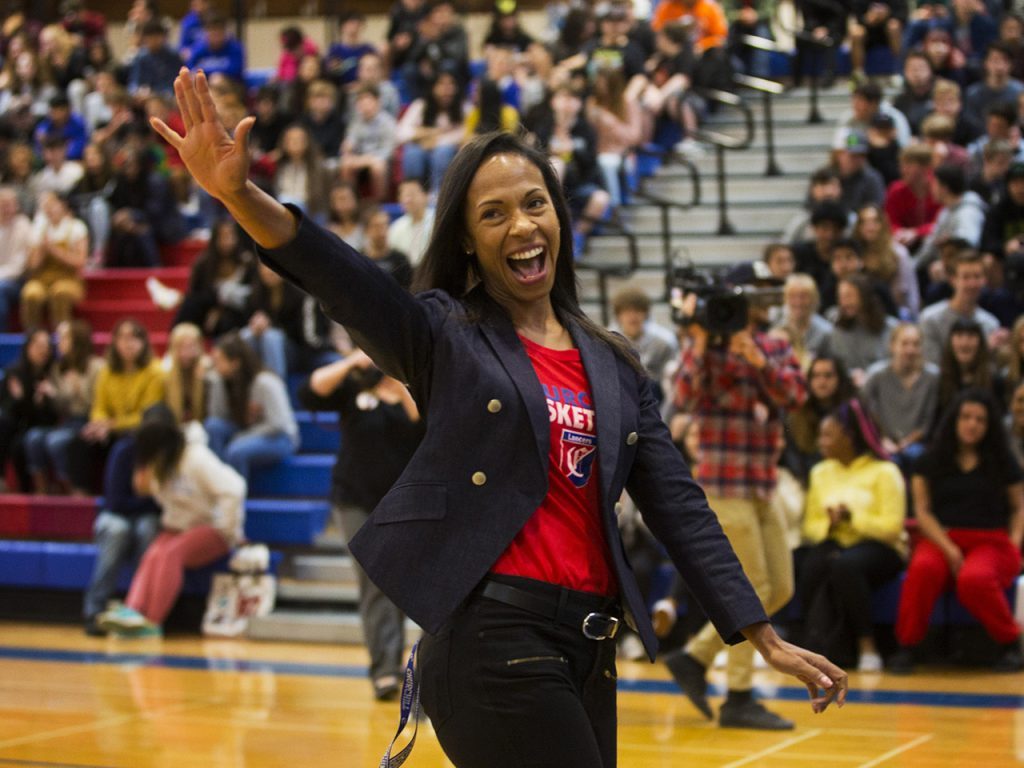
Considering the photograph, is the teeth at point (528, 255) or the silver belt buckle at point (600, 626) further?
the teeth at point (528, 255)

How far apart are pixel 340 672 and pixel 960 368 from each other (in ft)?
12.4

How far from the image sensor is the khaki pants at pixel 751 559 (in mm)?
6387

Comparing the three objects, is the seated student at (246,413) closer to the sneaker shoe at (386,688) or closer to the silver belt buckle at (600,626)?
the sneaker shoe at (386,688)

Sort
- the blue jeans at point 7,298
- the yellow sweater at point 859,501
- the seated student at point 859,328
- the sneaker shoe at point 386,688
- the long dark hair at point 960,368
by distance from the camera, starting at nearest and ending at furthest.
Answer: the sneaker shoe at point 386,688 → the yellow sweater at point 859,501 → the long dark hair at point 960,368 → the seated student at point 859,328 → the blue jeans at point 7,298

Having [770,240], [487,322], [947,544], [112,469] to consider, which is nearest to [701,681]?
[947,544]

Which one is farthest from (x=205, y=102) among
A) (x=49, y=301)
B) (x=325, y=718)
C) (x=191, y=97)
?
(x=49, y=301)

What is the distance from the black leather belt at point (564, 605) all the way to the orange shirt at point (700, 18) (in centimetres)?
1145

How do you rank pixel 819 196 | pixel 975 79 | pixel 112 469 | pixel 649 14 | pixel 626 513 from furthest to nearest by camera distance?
1. pixel 649 14
2. pixel 975 79
3. pixel 819 196
4. pixel 112 469
5. pixel 626 513

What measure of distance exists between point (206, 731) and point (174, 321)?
18.1ft

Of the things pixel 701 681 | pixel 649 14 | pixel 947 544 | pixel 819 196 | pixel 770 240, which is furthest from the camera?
pixel 649 14

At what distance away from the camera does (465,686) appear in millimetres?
2832

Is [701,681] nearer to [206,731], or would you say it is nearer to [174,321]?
[206,731]

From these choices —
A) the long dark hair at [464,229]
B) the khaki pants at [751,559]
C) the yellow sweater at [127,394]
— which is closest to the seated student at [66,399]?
the yellow sweater at [127,394]

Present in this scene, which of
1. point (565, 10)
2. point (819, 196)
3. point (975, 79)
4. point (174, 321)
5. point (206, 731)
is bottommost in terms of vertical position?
point (206, 731)
